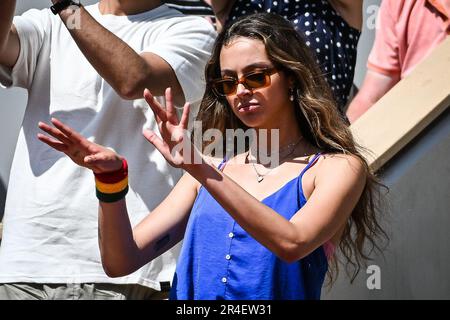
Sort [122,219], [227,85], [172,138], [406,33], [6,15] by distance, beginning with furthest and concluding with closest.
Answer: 1. [406,33]
2. [6,15]
3. [227,85]
4. [122,219]
5. [172,138]

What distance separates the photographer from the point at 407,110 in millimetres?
3953

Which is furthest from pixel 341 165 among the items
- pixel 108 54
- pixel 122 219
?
pixel 108 54

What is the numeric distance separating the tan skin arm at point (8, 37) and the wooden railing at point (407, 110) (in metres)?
1.31

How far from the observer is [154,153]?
344 cm

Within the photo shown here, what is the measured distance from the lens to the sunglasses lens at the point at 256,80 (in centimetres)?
295

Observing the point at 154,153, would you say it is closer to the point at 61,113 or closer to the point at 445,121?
the point at 61,113

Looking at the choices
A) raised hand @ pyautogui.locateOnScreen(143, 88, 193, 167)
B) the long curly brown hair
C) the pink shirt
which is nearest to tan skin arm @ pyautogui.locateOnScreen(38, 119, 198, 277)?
raised hand @ pyautogui.locateOnScreen(143, 88, 193, 167)

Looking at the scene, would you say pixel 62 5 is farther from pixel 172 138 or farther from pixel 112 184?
pixel 172 138

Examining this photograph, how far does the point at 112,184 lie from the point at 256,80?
0.51 meters

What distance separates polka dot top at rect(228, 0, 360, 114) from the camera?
389cm

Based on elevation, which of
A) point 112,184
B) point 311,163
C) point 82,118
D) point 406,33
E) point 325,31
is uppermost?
point 311,163

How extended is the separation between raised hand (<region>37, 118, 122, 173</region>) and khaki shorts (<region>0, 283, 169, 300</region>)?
606 mm

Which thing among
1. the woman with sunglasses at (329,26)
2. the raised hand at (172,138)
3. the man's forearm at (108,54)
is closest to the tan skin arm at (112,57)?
the man's forearm at (108,54)

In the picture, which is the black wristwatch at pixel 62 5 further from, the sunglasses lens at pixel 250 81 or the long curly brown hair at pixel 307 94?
the sunglasses lens at pixel 250 81
